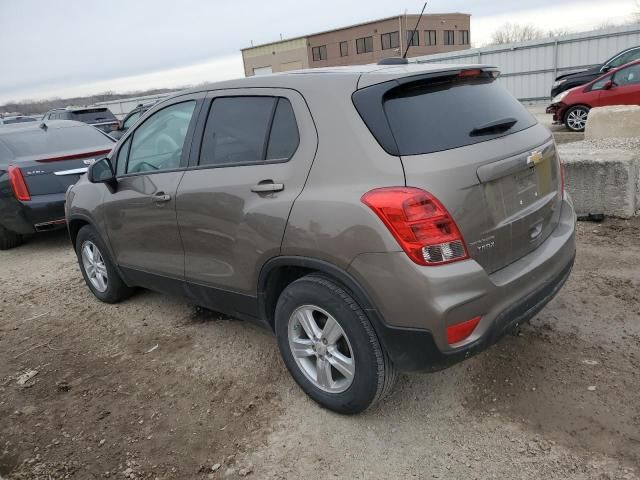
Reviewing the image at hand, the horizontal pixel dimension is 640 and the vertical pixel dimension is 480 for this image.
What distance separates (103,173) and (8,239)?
401 centimetres

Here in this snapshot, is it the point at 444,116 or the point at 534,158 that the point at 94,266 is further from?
the point at 534,158

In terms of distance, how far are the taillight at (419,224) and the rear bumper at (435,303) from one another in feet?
0.17

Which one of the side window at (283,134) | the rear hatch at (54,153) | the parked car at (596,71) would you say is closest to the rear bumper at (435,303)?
the side window at (283,134)

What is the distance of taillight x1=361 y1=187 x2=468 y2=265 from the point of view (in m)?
2.29

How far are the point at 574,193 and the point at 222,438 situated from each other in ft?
14.9

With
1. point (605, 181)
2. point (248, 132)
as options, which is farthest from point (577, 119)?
point (248, 132)

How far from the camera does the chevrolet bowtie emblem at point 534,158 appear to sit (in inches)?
106

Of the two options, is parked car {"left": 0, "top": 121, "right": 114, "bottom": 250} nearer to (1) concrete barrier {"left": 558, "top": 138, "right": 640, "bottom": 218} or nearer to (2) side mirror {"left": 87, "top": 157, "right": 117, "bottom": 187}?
(2) side mirror {"left": 87, "top": 157, "right": 117, "bottom": 187}

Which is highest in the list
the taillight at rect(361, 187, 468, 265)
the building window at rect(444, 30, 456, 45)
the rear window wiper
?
the building window at rect(444, 30, 456, 45)

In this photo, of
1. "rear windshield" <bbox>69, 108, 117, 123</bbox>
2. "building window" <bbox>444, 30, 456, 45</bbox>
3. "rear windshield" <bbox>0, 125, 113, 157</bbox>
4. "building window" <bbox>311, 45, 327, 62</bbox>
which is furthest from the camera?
"building window" <bbox>444, 30, 456, 45</bbox>

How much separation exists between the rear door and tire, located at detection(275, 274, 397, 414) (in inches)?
11.7

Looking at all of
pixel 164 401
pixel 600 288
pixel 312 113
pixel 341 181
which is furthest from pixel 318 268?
pixel 600 288

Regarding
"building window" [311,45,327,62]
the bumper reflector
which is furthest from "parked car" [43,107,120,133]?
"building window" [311,45,327,62]

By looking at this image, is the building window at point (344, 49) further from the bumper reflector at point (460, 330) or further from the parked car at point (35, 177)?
the bumper reflector at point (460, 330)
